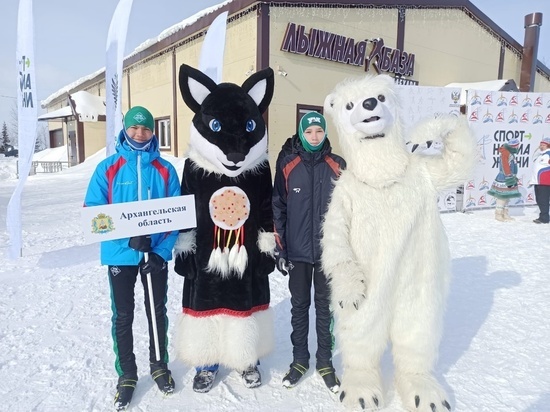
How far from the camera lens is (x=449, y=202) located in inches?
325

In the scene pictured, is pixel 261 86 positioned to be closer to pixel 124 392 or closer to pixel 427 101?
pixel 124 392

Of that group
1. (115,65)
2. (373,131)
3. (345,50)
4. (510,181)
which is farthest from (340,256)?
(345,50)

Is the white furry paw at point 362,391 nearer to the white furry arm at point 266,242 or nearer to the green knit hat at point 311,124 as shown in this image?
the white furry arm at point 266,242

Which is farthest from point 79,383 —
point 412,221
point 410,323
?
point 412,221

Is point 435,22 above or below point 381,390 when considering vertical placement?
above

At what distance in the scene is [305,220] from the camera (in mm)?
2424

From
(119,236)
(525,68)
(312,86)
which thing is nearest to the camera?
(119,236)

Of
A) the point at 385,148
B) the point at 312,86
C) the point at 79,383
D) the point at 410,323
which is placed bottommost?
the point at 79,383

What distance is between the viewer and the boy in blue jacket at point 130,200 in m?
2.20

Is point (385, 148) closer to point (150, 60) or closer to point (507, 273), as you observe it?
point (507, 273)

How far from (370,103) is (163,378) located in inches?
83.8

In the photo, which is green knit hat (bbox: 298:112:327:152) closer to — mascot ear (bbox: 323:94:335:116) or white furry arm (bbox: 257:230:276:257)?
mascot ear (bbox: 323:94:335:116)

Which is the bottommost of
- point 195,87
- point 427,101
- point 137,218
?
point 137,218

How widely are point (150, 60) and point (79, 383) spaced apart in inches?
565
